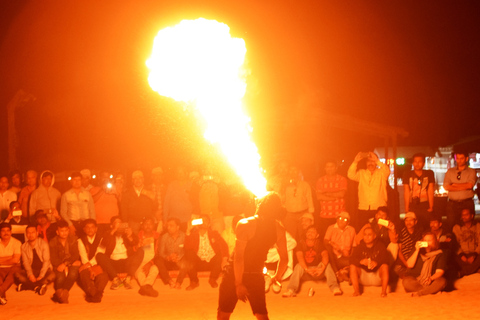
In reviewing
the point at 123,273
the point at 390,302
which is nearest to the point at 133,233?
the point at 123,273

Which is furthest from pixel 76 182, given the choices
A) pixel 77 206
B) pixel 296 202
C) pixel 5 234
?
pixel 296 202

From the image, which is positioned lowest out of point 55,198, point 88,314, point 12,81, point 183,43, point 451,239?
point 88,314

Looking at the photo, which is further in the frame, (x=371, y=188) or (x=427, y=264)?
(x=371, y=188)

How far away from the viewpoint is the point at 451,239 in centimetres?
1077

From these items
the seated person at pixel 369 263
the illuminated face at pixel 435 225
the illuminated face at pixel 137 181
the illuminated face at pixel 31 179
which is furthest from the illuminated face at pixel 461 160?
the illuminated face at pixel 31 179

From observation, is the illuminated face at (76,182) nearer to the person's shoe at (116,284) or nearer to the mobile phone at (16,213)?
the mobile phone at (16,213)

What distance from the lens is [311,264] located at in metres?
10.6

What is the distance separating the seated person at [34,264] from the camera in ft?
34.2

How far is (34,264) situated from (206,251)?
2838 mm

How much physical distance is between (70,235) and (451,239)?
6.34 m

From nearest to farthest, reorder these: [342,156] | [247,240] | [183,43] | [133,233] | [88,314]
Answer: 1. [247,240]
2. [88,314]
3. [183,43]
4. [133,233]
5. [342,156]

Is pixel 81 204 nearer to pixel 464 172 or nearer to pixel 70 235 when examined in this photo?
pixel 70 235

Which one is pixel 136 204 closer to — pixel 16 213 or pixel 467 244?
pixel 16 213

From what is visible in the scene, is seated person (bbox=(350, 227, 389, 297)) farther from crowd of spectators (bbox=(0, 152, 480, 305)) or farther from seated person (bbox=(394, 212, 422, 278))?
seated person (bbox=(394, 212, 422, 278))
